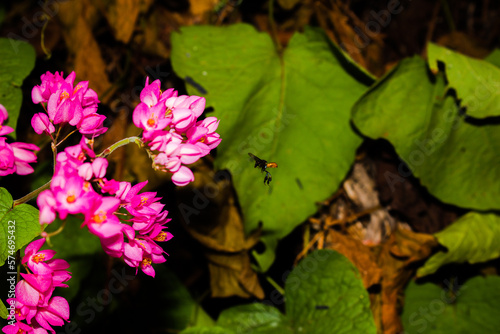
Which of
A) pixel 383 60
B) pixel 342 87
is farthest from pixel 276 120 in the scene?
pixel 383 60

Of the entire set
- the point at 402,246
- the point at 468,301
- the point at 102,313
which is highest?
the point at 402,246

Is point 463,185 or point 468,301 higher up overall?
point 463,185

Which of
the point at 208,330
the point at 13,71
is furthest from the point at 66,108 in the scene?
the point at 208,330

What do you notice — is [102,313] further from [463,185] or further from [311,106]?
[463,185]

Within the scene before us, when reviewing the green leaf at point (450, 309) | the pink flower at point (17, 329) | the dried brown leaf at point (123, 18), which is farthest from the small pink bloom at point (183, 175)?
the green leaf at point (450, 309)

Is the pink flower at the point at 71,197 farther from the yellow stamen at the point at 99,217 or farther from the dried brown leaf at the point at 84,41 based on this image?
the dried brown leaf at the point at 84,41

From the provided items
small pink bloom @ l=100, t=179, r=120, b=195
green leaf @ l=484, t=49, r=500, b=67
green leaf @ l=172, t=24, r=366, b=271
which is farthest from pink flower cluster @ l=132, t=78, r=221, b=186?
green leaf @ l=484, t=49, r=500, b=67

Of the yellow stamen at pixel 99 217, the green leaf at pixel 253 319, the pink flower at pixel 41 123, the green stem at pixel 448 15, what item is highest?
the green stem at pixel 448 15
